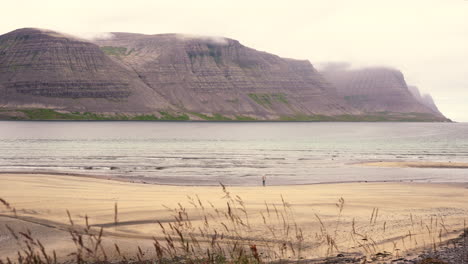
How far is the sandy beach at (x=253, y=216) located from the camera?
41.2 ft

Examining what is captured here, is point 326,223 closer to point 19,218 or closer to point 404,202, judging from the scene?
point 404,202

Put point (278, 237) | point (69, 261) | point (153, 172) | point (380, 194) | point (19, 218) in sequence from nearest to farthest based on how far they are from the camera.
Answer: point (69, 261) → point (278, 237) → point (19, 218) → point (380, 194) → point (153, 172)

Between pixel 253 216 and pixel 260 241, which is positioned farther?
pixel 253 216

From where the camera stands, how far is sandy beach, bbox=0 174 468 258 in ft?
41.2

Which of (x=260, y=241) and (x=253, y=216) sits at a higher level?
(x=260, y=241)

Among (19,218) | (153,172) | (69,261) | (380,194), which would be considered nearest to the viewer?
(69,261)

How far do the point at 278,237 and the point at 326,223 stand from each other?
9.94 ft

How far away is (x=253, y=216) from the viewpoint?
55.5 feet

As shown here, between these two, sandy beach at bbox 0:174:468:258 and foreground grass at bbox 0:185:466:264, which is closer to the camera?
foreground grass at bbox 0:185:466:264

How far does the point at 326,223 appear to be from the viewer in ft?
52.3

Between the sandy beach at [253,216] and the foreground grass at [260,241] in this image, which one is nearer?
the foreground grass at [260,241]

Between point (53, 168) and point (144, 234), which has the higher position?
point (144, 234)

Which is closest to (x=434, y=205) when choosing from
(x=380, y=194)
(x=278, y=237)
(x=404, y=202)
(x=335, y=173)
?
(x=404, y=202)

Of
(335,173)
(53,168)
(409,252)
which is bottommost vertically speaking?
(53,168)
